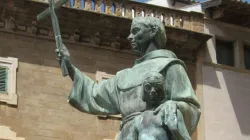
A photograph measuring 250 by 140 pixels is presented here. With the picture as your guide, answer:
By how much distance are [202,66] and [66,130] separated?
4461 mm

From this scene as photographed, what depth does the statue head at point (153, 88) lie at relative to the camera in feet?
23.5

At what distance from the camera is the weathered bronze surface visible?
23.1ft

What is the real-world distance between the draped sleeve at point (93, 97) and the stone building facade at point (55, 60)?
1427 centimetres

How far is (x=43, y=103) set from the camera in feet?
73.7

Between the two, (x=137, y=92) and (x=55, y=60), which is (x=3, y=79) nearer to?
(x=55, y=60)

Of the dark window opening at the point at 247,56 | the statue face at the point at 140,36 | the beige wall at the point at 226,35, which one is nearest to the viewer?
the statue face at the point at 140,36

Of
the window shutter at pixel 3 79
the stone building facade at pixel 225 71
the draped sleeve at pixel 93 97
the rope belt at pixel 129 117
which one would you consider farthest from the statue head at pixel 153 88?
the stone building facade at pixel 225 71

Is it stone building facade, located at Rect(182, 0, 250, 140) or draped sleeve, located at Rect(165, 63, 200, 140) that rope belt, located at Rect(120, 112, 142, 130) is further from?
stone building facade, located at Rect(182, 0, 250, 140)

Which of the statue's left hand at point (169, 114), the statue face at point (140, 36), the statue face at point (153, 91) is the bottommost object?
the statue's left hand at point (169, 114)

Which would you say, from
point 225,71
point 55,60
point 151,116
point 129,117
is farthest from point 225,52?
point 151,116

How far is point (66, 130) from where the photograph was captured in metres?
22.5

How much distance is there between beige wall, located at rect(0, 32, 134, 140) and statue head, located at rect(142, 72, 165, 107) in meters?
14.8

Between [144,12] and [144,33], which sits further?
[144,12]

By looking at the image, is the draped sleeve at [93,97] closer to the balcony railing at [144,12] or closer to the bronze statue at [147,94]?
the bronze statue at [147,94]
